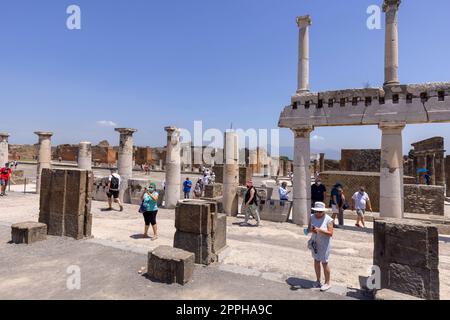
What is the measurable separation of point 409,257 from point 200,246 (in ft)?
12.5

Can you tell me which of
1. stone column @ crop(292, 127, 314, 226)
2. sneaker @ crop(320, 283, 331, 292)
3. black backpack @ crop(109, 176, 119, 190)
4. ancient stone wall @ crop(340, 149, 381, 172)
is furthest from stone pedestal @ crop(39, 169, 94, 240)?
ancient stone wall @ crop(340, 149, 381, 172)

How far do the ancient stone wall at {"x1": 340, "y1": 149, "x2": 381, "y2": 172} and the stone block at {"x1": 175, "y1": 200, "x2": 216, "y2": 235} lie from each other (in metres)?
24.2

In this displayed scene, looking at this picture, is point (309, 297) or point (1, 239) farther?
point (1, 239)

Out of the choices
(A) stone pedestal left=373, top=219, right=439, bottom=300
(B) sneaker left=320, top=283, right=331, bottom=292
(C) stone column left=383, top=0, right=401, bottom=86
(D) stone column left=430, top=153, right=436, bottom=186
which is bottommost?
(B) sneaker left=320, top=283, right=331, bottom=292

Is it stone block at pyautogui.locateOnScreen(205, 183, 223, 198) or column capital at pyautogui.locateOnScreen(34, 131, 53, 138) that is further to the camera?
column capital at pyautogui.locateOnScreen(34, 131, 53, 138)

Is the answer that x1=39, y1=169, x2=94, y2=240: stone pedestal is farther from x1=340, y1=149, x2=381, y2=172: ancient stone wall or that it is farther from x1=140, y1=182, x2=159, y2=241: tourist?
x1=340, y1=149, x2=381, y2=172: ancient stone wall

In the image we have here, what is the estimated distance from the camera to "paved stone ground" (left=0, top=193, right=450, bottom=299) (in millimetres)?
4598

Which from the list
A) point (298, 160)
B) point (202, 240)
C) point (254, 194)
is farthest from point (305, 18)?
point (202, 240)

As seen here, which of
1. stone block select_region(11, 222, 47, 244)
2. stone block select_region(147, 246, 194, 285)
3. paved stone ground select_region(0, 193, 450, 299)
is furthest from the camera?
stone block select_region(11, 222, 47, 244)

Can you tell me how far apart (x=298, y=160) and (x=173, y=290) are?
7.47 meters

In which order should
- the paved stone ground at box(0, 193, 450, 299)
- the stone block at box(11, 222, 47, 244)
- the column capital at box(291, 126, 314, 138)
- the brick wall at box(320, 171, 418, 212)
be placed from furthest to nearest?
the brick wall at box(320, 171, 418, 212)
the column capital at box(291, 126, 314, 138)
the stone block at box(11, 222, 47, 244)
the paved stone ground at box(0, 193, 450, 299)

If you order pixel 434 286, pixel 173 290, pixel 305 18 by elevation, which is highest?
pixel 305 18

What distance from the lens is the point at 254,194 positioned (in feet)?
33.9
